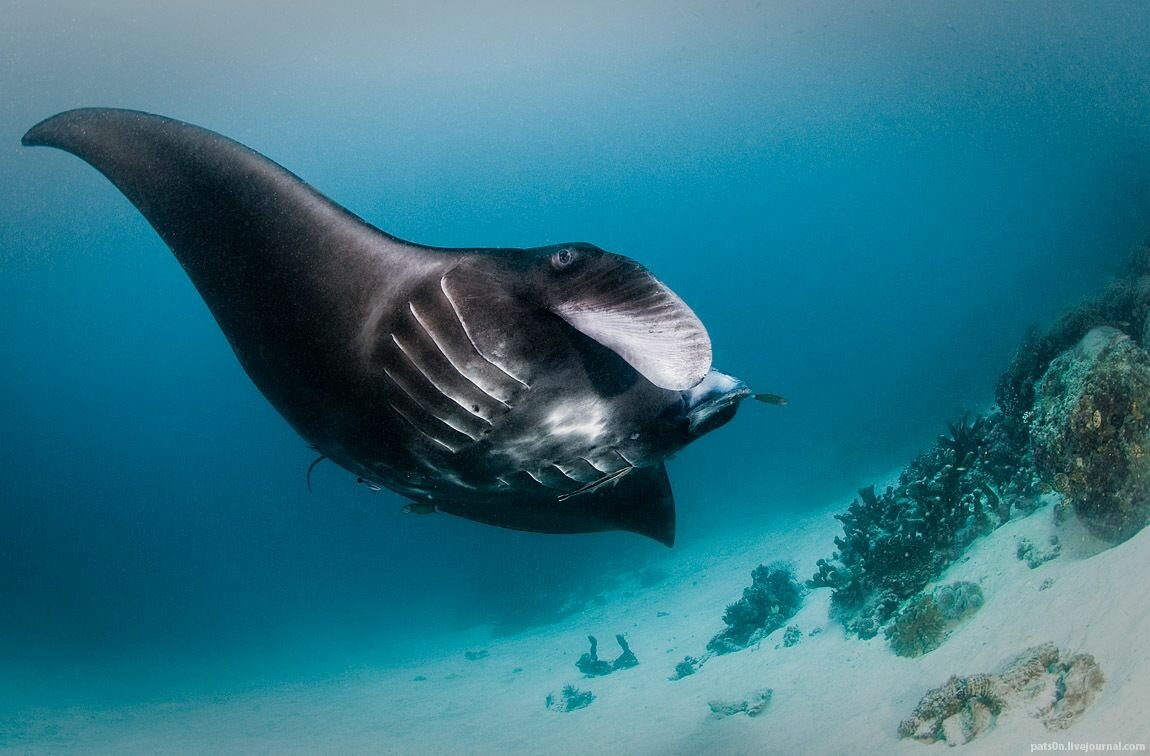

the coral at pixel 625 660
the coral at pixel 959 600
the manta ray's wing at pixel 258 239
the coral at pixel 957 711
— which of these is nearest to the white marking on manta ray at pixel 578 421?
the manta ray's wing at pixel 258 239

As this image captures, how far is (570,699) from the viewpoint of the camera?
11328 mm

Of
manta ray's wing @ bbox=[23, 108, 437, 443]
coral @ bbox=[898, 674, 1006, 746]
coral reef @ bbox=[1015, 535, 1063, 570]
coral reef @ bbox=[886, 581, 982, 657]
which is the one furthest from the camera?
coral reef @ bbox=[886, 581, 982, 657]

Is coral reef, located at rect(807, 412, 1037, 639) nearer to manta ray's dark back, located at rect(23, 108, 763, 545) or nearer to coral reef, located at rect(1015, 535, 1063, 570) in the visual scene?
coral reef, located at rect(1015, 535, 1063, 570)

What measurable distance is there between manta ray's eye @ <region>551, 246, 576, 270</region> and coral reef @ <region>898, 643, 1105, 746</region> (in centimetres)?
461

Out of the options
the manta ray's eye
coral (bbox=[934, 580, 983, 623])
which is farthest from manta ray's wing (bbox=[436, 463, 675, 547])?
coral (bbox=[934, 580, 983, 623])

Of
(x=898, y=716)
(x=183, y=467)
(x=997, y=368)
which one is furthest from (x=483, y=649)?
(x=183, y=467)

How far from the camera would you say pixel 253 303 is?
212 centimetres

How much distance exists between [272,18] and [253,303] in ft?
81.0

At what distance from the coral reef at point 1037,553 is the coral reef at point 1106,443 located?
0.40 m

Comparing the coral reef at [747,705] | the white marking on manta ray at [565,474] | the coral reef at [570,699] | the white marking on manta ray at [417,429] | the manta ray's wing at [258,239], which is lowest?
the coral reef at [747,705]

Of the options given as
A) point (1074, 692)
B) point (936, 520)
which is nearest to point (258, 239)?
point (1074, 692)

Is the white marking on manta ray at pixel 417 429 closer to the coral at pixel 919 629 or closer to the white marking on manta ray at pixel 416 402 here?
the white marking on manta ray at pixel 416 402

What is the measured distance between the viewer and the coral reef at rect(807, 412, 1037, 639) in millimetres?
6961

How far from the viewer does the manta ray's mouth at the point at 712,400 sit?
2.17 m
